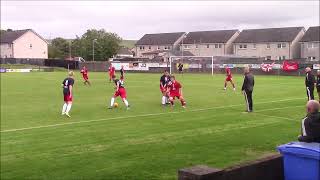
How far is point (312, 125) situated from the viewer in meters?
7.28

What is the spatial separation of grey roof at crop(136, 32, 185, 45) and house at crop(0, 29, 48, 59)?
74.2 feet

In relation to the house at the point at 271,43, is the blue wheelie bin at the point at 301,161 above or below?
below

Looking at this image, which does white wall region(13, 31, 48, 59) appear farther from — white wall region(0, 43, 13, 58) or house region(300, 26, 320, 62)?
house region(300, 26, 320, 62)

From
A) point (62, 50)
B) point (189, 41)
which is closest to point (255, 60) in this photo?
point (189, 41)

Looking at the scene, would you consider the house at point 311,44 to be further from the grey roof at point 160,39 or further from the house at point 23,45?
the house at point 23,45

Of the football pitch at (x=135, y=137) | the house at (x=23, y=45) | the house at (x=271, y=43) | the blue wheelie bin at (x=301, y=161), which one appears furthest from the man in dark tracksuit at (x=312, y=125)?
the house at (x=23, y=45)

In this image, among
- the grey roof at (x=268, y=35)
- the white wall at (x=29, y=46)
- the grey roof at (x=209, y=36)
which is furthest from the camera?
the white wall at (x=29, y=46)

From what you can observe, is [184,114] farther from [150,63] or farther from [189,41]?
[189,41]

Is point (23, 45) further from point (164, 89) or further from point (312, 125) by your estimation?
point (312, 125)

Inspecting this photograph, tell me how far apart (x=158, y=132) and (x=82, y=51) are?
101 metres

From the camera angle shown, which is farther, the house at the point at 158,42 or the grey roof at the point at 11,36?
the house at the point at 158,42

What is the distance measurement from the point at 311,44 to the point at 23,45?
61055mm

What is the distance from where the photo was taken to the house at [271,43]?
281ft

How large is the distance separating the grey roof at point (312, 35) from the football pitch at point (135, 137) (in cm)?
6057
